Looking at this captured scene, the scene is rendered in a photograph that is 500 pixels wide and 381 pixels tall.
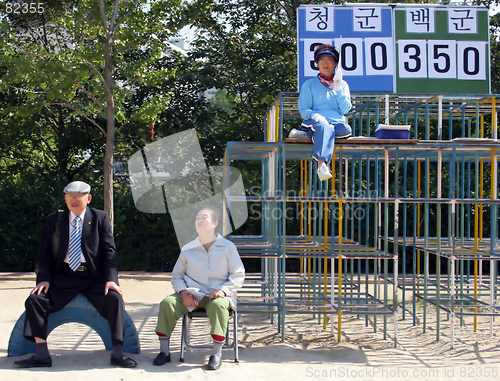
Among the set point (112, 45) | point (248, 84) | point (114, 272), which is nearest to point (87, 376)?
point (114, 272)

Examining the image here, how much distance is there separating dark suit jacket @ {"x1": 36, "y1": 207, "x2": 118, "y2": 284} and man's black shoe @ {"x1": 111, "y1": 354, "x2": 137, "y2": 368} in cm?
65

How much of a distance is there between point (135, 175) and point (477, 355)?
8.62 meters

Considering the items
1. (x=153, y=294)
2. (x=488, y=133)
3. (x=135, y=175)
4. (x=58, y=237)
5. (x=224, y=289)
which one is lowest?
(x=153, y=294)

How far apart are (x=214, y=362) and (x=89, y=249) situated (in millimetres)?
1443

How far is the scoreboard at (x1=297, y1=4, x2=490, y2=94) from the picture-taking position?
23.3 feet

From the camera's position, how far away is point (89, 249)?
4.74 m

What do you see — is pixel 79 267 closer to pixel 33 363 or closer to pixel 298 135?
pixel 33 363

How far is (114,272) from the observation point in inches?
188

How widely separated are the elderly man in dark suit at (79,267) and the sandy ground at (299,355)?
0.94 ft

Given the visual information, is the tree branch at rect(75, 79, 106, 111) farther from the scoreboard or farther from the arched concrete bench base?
the arched concrete bench base

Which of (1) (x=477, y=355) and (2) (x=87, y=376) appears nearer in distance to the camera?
(2) (x=87, y=376)

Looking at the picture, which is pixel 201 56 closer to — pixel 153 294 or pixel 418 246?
pixel 153 294

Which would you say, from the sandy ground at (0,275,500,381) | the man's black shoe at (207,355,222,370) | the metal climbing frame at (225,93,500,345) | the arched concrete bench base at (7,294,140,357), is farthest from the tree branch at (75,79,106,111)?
the man's black shoe at (207,355,222,370)

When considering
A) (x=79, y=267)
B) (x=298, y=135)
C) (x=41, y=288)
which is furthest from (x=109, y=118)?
(x=41, y=288)
